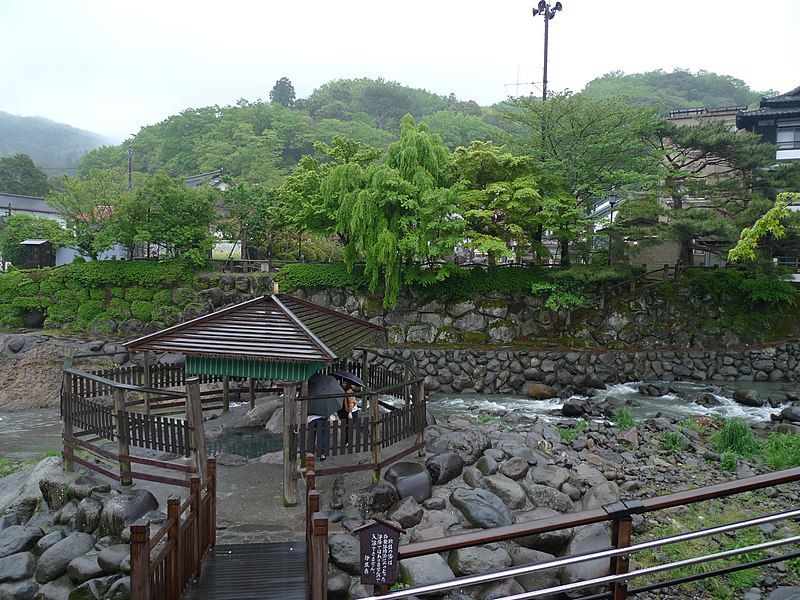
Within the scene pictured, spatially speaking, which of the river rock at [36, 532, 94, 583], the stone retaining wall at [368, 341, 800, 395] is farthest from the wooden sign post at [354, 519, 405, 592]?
the stone retaining wall at [368, 341, 800, 395]

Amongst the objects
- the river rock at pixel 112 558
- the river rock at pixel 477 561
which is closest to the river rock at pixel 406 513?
the river rock at pixel 477 561

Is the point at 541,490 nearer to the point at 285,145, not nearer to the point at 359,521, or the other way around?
the point at 359,521

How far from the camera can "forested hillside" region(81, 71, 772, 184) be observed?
47.9 meters

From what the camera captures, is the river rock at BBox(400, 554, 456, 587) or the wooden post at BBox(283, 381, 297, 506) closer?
the river rock at BBox(400, 554, 456, 587)

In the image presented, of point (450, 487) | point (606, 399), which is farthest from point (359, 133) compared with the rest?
point (450, 487)

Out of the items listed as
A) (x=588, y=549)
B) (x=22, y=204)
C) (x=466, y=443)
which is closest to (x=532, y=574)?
(x=588, y=549)

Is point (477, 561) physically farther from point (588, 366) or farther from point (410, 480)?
point (588, 366)

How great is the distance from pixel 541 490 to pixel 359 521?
3.21 m

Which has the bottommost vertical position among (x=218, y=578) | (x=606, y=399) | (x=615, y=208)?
(x=606, y=399)

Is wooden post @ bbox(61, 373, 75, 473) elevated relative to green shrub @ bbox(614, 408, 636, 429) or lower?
elevated

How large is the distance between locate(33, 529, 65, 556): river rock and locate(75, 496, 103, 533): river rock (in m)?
0.26

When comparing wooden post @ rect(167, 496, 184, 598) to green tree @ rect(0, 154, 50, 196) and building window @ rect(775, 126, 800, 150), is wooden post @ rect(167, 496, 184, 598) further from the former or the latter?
green tree @ rect(0, 154, 50, 196)

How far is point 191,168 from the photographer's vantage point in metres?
55.0

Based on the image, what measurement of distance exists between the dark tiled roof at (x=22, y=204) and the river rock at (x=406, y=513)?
4265 centimetres
